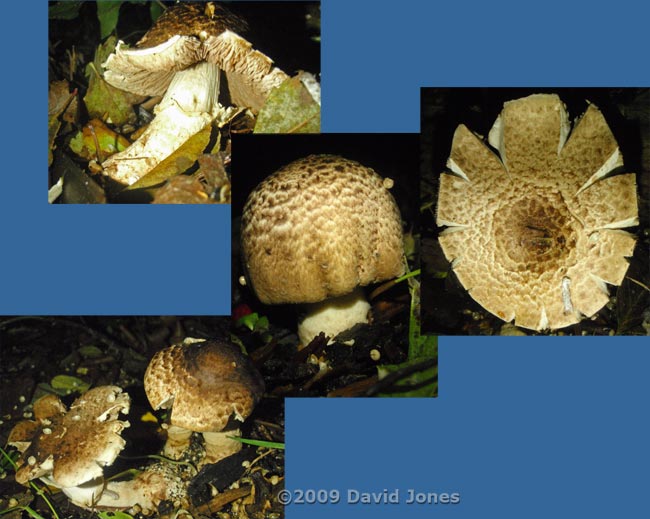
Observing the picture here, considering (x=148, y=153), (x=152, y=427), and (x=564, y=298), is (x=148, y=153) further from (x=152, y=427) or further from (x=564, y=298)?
(x=564, y=298)

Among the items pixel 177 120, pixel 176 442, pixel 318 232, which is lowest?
pixel 176 442

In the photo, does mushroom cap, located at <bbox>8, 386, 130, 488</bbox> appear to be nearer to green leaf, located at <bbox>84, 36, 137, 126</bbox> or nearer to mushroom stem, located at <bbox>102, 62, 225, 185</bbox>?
mushroom stem, located at <bbox>102, 62, 225, 185</bbox>

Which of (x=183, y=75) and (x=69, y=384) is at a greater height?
(x=183, y=75)

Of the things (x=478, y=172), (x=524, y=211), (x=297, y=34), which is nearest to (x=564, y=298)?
(x=524, y=211)

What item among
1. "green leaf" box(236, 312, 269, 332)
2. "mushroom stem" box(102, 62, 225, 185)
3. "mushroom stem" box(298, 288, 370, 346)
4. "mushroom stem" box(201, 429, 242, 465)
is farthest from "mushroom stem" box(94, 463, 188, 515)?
"mushroom stem" box(102, 62, 225, 185)

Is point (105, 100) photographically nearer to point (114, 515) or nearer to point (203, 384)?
point (203, 384)

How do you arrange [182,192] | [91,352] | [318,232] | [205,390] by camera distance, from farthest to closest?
[91,352]
[182,192]
[205,390]
[318,232]

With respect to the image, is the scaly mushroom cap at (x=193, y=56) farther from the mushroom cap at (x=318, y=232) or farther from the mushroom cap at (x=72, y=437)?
the mushroom cap at (x=72, y=437)

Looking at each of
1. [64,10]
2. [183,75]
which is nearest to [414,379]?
[183,75]
